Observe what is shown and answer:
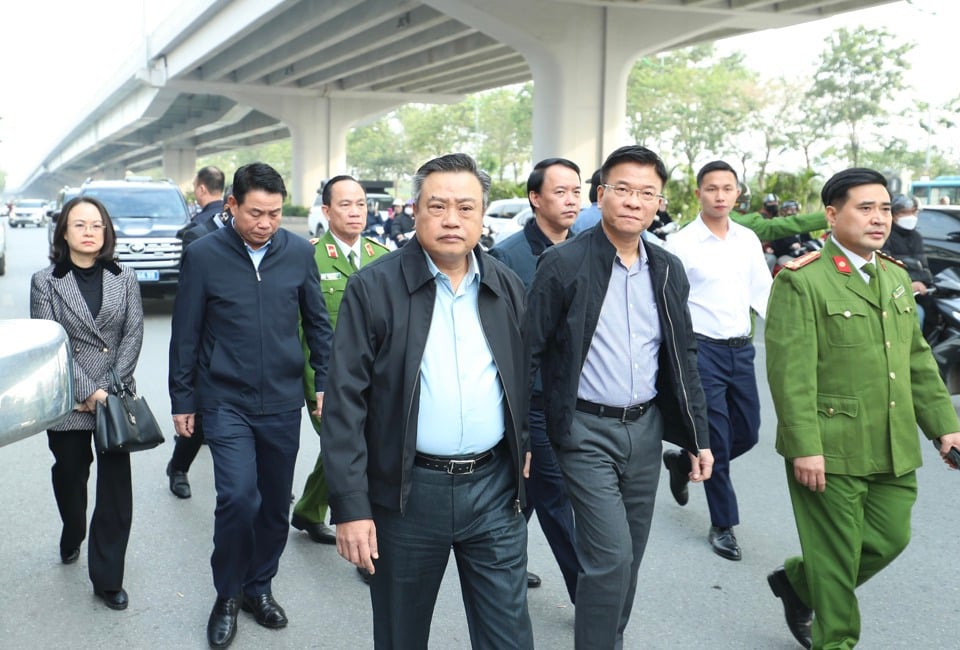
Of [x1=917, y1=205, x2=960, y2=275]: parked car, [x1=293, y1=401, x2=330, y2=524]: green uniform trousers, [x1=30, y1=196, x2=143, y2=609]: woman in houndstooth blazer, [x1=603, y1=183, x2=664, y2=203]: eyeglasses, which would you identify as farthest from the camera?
[x1=917, y1=205, x2=960, y2=275]: parked car

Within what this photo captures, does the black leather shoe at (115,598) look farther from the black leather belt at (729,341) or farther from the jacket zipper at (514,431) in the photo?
the black leather belt at (729,341)

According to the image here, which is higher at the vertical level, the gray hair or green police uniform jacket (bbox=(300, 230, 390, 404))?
the gray hair

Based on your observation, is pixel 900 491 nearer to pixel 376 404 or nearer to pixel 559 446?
pixel 559 446

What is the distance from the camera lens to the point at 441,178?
294 centimetres

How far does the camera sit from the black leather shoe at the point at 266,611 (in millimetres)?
4281

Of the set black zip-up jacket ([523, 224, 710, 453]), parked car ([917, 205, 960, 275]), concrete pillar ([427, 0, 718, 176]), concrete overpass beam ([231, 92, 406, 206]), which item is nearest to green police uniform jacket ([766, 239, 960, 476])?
black zip-up jacket ([523, 224, 710, 453])

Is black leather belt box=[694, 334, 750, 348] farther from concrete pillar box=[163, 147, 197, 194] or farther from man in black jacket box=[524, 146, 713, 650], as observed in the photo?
concrete pillar box=[163, 147, 197, 194]

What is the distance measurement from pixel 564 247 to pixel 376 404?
111cm

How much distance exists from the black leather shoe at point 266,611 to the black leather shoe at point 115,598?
0.55m

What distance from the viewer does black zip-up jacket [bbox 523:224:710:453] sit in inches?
140

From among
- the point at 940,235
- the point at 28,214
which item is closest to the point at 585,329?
the point at 940,235

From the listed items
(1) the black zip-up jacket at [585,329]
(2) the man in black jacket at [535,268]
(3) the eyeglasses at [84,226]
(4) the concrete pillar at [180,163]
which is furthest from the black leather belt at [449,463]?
(4) the concrete pillar at [180,163]

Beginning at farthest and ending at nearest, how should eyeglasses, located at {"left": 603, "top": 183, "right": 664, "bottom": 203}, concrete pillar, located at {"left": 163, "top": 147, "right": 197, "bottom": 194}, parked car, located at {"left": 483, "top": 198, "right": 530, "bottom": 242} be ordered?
concrete pillar, located at {"left": 163, "top": 147, "right": 197, "bottom": 194}, parked car, located at {"left": 483, "top": 198, "right": 530, "bottom": 242}, eyeglasses, located at {"left": 603, "top": 183, "right": 664, "bottom": 203}

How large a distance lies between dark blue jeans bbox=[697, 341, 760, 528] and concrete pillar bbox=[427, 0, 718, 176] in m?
20.6
